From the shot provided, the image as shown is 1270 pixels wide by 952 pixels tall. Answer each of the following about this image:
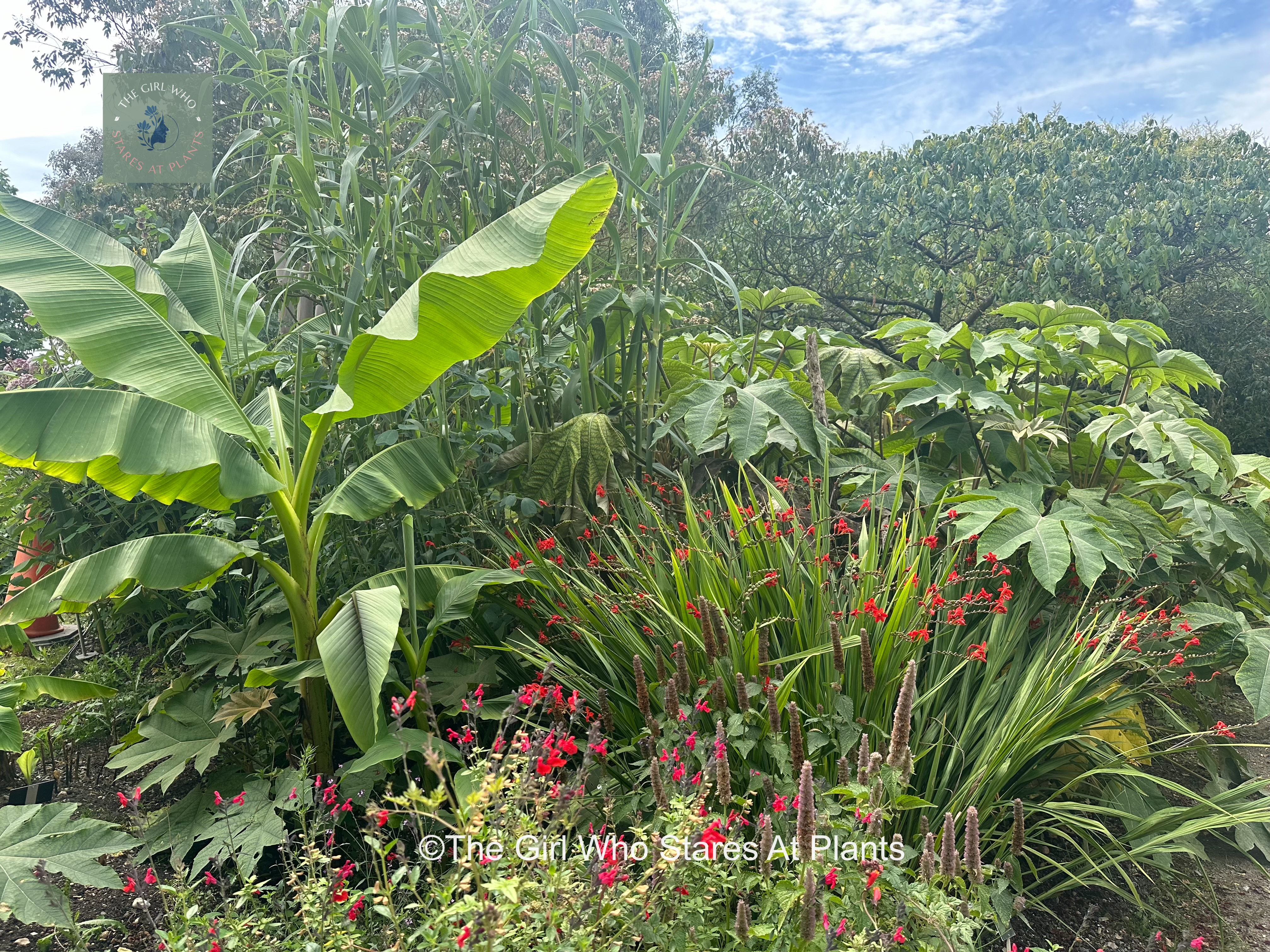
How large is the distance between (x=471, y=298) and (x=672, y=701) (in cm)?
141

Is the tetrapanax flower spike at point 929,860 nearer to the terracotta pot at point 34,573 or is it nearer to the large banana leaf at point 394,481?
the large banana leaf at point 394,481

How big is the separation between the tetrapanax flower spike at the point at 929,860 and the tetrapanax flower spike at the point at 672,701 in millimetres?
652

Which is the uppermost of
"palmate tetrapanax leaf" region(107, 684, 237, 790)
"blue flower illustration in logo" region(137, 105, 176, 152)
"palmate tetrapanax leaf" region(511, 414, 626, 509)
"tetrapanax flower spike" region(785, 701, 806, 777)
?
"blue flower illustration in logo" region(137, 105, 176, 152)

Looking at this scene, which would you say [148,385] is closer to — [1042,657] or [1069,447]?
Answer: [1042,657]

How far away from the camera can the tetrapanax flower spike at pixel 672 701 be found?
6.72ft

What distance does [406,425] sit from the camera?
321cm

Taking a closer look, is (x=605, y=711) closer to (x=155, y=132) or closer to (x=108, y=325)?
(x=108, y=325)

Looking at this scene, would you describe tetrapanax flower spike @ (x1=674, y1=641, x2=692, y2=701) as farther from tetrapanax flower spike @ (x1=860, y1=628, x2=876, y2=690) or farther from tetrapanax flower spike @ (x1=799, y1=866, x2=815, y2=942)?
tetrapanax flower spike @ (x1=799, y1=866, x2=815, y2=942)

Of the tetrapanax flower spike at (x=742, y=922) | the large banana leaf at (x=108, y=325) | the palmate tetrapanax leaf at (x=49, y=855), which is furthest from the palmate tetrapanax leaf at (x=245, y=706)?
the tetrapanax flower spike at (x=742, y=922)

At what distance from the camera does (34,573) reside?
14.4 feet

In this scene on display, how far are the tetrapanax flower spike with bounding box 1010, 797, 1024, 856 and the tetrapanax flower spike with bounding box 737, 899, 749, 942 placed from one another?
0.71 meters

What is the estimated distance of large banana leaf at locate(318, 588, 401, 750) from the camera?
7.29ft

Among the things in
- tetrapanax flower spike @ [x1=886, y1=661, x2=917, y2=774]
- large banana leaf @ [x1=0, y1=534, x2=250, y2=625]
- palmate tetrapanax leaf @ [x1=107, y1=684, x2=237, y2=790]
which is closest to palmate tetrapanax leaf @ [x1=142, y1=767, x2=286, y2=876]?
palmate tetrapanax leaf @ [x1=107, y1=684, x2=237, y2=790]

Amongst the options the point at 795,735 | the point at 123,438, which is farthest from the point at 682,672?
the point at 123,438
